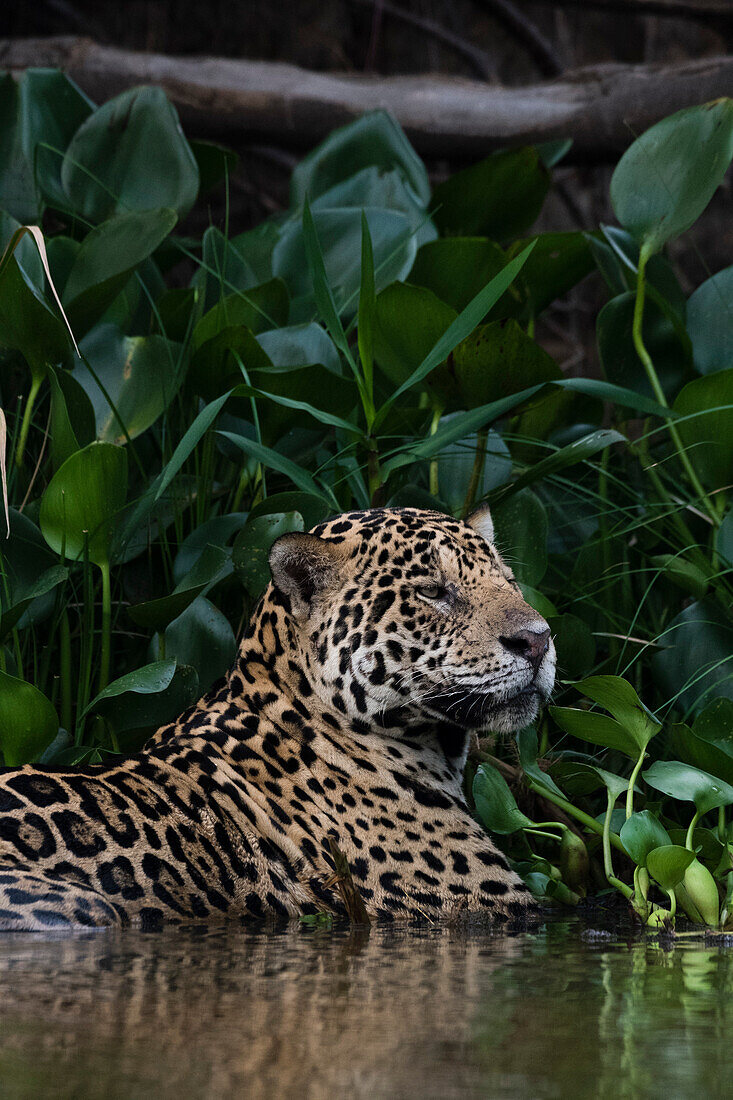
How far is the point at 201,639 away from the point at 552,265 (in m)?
2.42

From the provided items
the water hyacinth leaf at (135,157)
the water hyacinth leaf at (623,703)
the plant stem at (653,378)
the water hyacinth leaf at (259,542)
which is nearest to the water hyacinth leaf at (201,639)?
the water hyacinth leaf at (259,542)

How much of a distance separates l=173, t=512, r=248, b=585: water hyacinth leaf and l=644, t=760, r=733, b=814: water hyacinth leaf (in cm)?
204

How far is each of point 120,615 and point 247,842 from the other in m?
1.92

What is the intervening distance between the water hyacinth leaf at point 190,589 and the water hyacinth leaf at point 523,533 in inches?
44.8

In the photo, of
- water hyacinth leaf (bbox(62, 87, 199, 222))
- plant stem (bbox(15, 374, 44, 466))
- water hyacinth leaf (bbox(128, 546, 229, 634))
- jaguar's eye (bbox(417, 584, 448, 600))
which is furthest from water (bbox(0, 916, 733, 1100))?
water hyacinth leaf (bbox(62, 87, 199, 222))

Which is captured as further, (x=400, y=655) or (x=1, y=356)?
(x=1, y=356)

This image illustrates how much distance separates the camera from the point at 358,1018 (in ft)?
6.68

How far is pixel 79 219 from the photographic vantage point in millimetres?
5809

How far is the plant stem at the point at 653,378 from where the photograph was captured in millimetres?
4963

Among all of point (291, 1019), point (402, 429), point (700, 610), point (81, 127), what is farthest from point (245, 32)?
point (291, 1019)

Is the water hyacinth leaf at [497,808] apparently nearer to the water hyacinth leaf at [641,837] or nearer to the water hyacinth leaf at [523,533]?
the water hyacinth leaf at [641,837]

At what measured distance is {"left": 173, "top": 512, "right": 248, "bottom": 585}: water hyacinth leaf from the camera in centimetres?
498

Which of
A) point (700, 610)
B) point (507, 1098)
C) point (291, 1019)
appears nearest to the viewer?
point (507, 1098)

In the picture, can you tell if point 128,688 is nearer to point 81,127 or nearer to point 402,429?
point 402,429
